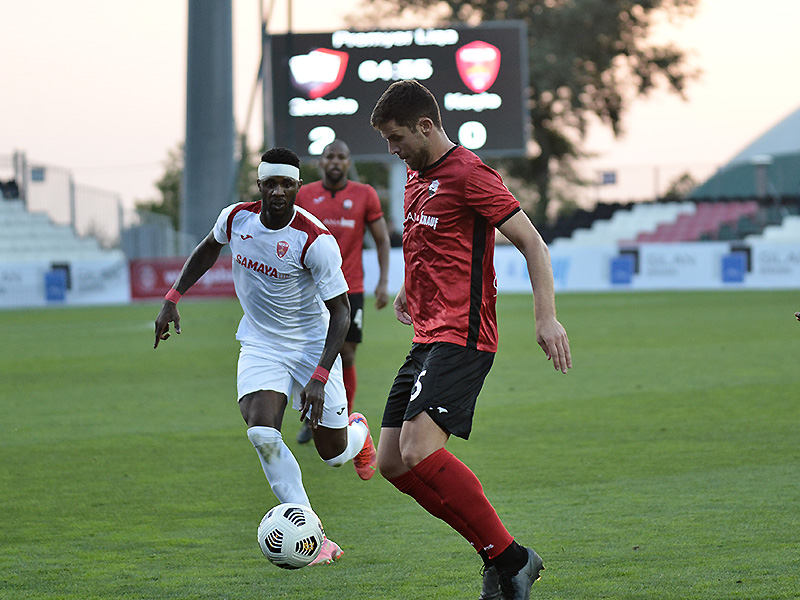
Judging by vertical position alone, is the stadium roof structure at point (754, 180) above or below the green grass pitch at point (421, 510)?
above

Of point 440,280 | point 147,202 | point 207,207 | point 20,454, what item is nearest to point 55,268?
point 207,207

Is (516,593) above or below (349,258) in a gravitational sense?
below

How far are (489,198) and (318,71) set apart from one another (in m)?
19.3

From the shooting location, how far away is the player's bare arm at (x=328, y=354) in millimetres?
5215

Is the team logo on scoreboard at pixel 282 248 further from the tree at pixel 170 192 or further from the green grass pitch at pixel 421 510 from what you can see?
the tree at pixel 170 192

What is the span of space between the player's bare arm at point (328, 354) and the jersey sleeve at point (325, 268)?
0.04m

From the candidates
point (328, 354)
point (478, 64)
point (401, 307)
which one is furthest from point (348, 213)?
point (478, 64)

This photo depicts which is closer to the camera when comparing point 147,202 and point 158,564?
point 158,564

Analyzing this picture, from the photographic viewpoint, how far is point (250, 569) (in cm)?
516

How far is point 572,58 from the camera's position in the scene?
174 feet

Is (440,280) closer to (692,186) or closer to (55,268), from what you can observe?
(55,268)

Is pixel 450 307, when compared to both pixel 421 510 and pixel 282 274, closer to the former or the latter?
pixel 282 274

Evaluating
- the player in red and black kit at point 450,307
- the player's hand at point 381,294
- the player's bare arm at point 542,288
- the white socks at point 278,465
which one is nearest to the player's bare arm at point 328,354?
the white socks at point 278,465

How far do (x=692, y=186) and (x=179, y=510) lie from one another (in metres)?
41.0
